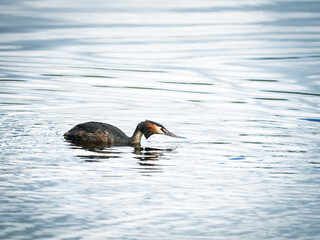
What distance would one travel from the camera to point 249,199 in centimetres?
1002

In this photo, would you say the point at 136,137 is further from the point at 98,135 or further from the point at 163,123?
the point at 163,123

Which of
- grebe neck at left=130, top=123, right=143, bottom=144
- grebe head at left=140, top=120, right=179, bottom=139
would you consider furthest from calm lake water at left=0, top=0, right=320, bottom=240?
grebe neck at left=130, top=123, right=143, bottom=144

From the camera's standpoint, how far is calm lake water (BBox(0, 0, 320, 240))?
9180mm

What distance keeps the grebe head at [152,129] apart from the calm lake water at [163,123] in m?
0.20

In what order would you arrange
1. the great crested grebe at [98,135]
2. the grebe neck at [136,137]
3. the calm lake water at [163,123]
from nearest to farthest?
the calm lake water at [163,123]
the great crested grebe at [98,135]
the grebe neck at [136,137]

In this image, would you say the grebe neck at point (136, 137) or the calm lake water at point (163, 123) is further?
the grebe neck at point (136, 137)

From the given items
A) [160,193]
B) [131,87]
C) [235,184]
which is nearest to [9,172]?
[160,193]

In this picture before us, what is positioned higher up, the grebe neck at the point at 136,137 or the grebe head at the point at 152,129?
the grebe head at the point at 152,129

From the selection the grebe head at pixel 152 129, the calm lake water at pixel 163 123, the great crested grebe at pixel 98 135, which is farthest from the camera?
the grebe head at pixel 152 129

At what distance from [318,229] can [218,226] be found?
1.20 metres

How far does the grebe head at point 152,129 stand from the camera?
14.4 meters

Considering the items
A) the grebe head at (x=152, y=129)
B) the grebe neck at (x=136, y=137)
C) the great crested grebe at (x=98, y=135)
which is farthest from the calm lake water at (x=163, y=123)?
the great crested grebe at (x=98, y=135)

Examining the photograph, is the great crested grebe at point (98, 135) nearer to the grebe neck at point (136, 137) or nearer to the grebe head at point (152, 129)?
the grebe neck at point (136, 137)

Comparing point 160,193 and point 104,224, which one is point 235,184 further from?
point 104,224
